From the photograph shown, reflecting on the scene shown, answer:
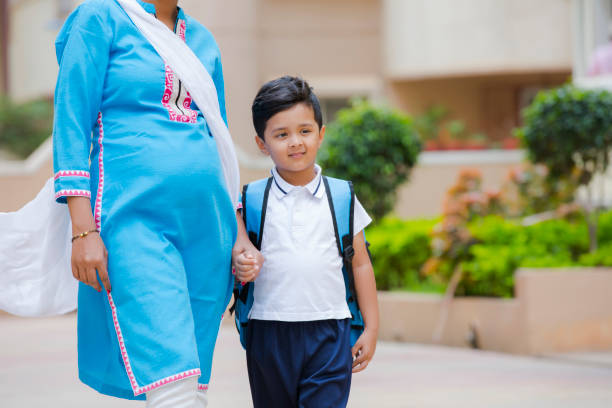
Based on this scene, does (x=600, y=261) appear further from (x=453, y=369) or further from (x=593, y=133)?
(x=453, y=369)

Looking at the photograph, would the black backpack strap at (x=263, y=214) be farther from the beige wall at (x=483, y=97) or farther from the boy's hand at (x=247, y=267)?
the beige wall at (x=483, y=97)

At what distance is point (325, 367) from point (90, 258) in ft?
2.87

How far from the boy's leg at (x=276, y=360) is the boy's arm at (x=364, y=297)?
0.75 feet

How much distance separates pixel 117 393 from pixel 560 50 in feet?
47.2

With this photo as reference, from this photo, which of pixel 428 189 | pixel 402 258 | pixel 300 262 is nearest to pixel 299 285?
pixel 300 262

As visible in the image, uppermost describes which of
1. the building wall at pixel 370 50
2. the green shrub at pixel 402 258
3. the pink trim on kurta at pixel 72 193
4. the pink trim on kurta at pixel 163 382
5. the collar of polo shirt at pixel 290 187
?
the building wall at pixel 370 50

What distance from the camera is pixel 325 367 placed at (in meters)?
3.09

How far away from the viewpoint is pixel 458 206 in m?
8.59

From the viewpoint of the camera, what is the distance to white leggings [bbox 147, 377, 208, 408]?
2674mm

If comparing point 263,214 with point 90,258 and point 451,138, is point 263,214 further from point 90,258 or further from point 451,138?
point 451,138

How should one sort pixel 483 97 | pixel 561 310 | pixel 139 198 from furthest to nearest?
pixel 483 97 < pixel 561 310 < pixel 139 198

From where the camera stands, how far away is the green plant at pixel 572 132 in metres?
7.59

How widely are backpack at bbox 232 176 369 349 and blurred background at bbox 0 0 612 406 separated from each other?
2787mm

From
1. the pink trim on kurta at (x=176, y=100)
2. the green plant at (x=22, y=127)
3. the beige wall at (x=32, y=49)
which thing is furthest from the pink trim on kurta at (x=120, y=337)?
the beige wall at (x=32, y=49)
